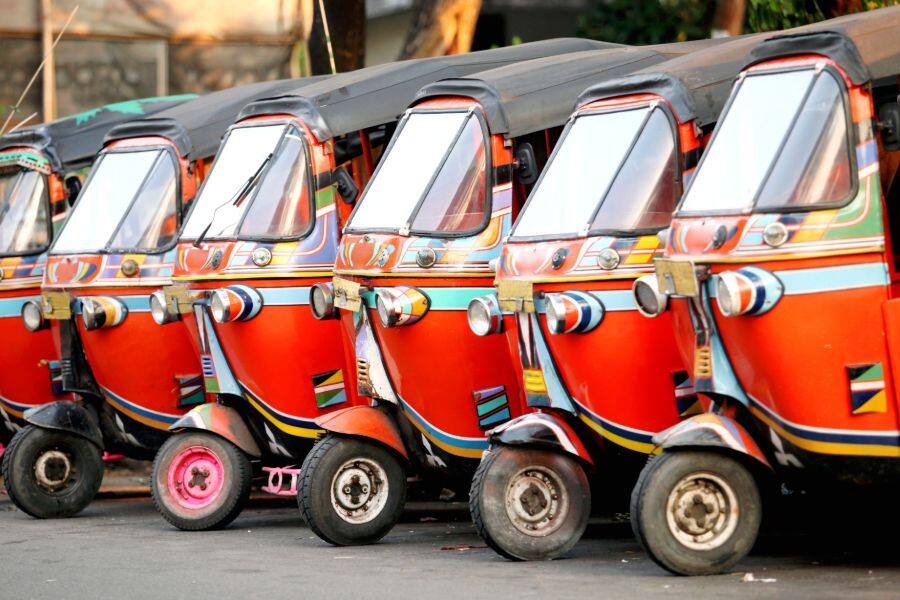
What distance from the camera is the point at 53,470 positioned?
12828 mm

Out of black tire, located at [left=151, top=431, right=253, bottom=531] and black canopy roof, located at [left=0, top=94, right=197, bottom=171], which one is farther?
black canopy roof, located at [left=0, top=94, right=197, bottom=171]

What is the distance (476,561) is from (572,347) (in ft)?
4.15

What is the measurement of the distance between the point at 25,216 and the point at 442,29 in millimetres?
5412

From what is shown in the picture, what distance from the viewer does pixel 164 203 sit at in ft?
42.3

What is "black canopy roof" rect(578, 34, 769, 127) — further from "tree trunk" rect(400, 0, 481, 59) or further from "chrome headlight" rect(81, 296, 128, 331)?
"tree trunk" rect(400, 0, 481, 59)

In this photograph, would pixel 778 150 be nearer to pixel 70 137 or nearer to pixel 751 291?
pixel 751 291

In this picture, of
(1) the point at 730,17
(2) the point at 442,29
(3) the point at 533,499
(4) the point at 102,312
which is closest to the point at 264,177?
(4) the point at 102,312

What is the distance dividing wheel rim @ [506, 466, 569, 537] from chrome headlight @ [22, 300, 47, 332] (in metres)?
5.03

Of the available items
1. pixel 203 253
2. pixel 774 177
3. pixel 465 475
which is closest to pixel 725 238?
pixel 774 177

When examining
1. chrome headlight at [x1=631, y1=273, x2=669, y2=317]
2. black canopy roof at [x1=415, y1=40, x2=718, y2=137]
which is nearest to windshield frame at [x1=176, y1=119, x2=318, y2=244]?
black canopy roof at [x1=415, y1=40, x2=718, y2=137]

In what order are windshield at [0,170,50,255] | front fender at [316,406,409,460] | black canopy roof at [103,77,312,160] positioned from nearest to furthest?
front fender at [316,406,409,460] → black canopy roof at [103,77,312,160] → windshield at [0,170,50,255]

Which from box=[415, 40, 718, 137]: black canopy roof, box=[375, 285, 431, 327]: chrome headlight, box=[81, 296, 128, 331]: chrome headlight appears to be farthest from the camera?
box=[81, 296, 128, 331]: chrome headlight

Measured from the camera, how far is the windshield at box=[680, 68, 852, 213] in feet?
27.5

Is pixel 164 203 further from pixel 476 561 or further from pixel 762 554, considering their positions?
pixel 762 554
